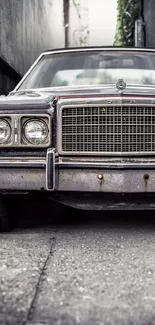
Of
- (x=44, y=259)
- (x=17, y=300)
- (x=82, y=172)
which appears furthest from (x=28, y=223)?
(x=17, y=300)

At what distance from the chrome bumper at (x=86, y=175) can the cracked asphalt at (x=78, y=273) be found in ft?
1.20

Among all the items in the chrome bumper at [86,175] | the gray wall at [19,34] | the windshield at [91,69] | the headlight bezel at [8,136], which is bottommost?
the chrome bumper at [86,175]

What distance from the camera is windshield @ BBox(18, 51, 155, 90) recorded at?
4.70 m

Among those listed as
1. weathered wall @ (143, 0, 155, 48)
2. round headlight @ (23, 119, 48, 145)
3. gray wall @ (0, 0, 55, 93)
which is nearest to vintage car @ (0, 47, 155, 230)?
round headlight @ (23, 119, 48, 145)

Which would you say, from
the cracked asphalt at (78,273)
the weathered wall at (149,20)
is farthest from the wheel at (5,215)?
the weathered wall at (149,20)

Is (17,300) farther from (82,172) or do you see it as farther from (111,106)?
(111,106)

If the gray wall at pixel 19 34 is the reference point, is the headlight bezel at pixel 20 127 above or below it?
below

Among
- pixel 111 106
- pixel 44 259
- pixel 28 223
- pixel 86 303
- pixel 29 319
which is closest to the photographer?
pixel 29 319

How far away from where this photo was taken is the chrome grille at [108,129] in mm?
3469

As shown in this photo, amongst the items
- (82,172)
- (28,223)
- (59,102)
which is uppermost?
(59,102)

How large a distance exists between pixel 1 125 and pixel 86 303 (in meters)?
1.66

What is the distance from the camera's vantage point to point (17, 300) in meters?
2.25

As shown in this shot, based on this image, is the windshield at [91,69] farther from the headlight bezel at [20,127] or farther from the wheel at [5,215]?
the wheel at [5,215]

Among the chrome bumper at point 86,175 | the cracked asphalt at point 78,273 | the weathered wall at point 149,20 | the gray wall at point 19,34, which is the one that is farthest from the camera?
the weathered wall at point 149,20
